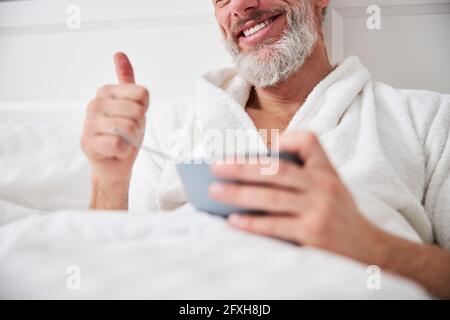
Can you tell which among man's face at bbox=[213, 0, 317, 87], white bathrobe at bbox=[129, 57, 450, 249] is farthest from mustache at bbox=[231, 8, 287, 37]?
white bathrobe at bbox=[129, 57, 450, 249]

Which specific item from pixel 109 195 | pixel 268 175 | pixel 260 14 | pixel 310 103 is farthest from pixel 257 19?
pixel 268 175

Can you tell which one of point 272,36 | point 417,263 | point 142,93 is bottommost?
point 417,263

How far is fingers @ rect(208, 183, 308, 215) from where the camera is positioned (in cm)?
45

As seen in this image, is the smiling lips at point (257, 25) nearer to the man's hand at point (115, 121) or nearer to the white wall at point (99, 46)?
the white wall at point (99, 46)

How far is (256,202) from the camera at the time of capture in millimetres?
453

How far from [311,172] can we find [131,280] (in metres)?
0.21

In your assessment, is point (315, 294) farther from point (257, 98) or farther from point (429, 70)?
point (429, 70)

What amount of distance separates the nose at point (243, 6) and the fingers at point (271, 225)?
589mm

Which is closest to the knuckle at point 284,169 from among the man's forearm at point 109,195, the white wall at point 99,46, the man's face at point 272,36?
the man's forearm at point 109,195

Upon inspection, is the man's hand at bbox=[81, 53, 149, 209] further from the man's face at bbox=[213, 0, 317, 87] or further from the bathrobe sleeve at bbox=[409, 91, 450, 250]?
the bathrobe sleeve at bbox=[409, 91, 450, 250]

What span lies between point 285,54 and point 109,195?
1.52ft

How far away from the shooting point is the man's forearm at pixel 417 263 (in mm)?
514

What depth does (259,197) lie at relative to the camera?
0.45 metres

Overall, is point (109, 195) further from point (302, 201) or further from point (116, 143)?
point (302, 201)
